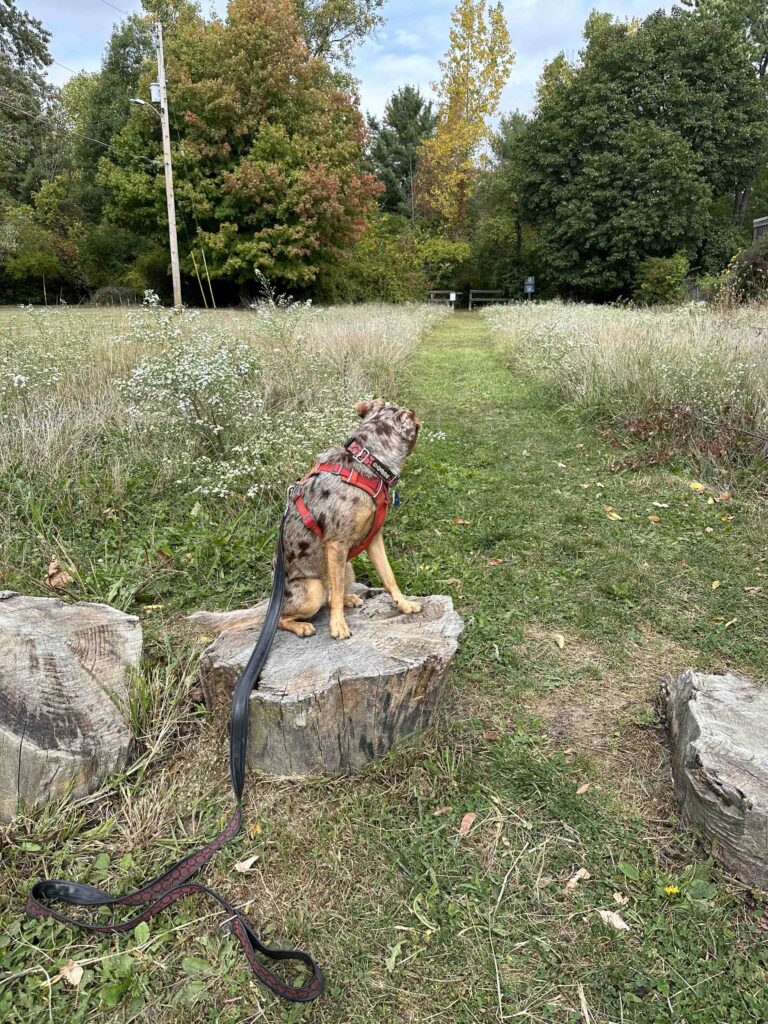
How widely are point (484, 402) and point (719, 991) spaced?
322 inches

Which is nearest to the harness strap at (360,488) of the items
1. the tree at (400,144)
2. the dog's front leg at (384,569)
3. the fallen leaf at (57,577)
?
the dog's front leg at (384,569)

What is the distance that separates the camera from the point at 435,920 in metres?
2.02

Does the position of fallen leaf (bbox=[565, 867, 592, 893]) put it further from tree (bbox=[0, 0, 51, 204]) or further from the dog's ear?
tree (bbox=[0, 0, 51, 204])

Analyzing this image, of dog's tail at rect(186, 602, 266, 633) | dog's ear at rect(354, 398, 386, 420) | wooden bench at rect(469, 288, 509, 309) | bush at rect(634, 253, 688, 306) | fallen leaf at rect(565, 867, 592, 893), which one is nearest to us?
Answer: fallen leaf at rect(565, 867, 592, 893)

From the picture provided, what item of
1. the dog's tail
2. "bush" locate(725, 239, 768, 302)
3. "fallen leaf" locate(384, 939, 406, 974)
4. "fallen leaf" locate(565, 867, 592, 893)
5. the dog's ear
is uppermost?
"bush" locate(725, 239, 768, 302)

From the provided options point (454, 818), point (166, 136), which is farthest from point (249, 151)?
point (454, 818)

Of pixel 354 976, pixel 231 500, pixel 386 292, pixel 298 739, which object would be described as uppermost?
pixel 386 292

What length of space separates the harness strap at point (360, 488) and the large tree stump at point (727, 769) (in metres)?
1.55

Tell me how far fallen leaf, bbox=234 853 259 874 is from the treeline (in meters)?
20.0

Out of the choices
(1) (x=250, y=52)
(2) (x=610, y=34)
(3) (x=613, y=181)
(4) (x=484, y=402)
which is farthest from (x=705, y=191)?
(4) (x=484, y=402)

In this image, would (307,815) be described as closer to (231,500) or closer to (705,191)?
(231,500)

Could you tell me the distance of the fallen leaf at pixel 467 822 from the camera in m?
2.34

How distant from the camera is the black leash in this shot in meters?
1.79

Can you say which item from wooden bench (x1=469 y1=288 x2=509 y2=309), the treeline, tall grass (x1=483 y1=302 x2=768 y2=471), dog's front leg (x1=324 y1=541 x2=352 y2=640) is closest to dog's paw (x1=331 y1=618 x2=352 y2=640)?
dog's front leg (x1=324 y1=541 x2=352 y2=640)
